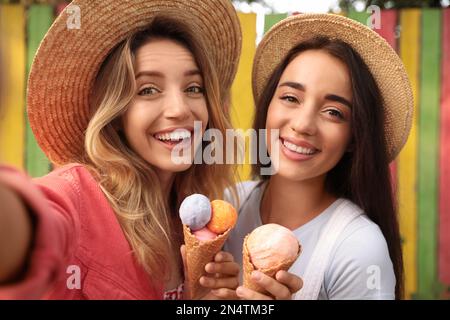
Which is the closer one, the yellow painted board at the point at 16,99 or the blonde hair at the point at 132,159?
the blonde hair at the point at 132,159

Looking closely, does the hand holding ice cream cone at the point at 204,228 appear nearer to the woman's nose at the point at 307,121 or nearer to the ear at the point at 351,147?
the woman's nose at the point at 307,121

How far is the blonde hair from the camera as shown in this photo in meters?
1.32

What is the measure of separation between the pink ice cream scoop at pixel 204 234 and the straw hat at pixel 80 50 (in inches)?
20.7

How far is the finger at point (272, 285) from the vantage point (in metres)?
1.18

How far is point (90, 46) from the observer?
54.9 inches

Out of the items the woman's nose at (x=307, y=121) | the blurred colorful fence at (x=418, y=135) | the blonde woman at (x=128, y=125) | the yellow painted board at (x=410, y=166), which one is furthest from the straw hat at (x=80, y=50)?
the yellow painted board at (x=410, y=166)

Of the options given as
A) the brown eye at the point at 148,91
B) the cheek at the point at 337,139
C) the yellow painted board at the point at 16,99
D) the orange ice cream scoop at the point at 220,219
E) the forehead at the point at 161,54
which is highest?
the yellow painted board at the point at 16,99

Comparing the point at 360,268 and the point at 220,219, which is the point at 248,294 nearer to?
the point at 220,219

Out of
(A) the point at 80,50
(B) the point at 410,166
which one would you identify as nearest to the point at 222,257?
(A) the point at 80,50

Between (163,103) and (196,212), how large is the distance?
0.33 m

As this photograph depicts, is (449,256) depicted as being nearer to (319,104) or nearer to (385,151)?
(385,151)

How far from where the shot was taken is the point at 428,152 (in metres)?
2.53

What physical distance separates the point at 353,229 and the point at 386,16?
4.55 ft
